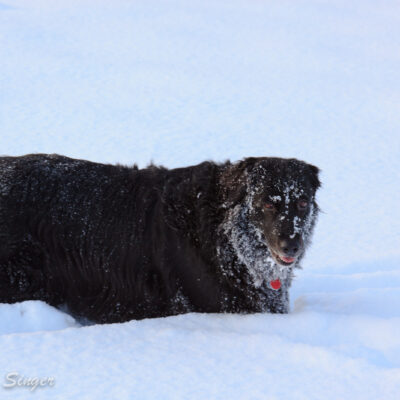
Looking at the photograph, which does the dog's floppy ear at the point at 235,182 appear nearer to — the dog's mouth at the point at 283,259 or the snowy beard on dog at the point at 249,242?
the snowy beard on dog at the point at 249,242

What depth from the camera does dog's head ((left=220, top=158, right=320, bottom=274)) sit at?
13.6 ft

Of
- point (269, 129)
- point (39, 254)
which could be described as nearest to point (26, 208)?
point (39, 254)

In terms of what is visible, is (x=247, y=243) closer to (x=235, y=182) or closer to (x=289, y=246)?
(x=289, y=246)

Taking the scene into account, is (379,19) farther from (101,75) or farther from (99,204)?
(99,204)

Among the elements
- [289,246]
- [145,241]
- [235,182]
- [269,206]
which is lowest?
[145,241]

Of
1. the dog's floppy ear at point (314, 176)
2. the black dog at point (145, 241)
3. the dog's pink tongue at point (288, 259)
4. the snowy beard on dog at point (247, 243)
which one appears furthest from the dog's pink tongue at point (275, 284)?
the dog's floppy ear at point (314, 176)

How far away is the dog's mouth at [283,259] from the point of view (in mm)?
4175

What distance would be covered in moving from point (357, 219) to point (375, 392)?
18.3 ft

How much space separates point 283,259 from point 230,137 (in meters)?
7.55

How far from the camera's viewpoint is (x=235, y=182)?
4.41 metres

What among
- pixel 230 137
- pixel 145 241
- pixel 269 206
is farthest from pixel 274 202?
pixel 230 137

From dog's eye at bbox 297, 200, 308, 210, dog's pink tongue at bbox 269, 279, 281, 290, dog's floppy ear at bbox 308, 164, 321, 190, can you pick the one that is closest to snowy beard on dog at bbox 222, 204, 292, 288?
dog's pink tongue at bbox 269, 279, 281, 290

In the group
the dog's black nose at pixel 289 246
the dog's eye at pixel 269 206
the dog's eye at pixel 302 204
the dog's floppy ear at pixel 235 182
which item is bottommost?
the dog's black nose at pixel 289 246

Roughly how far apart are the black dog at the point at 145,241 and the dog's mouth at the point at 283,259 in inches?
2.7
